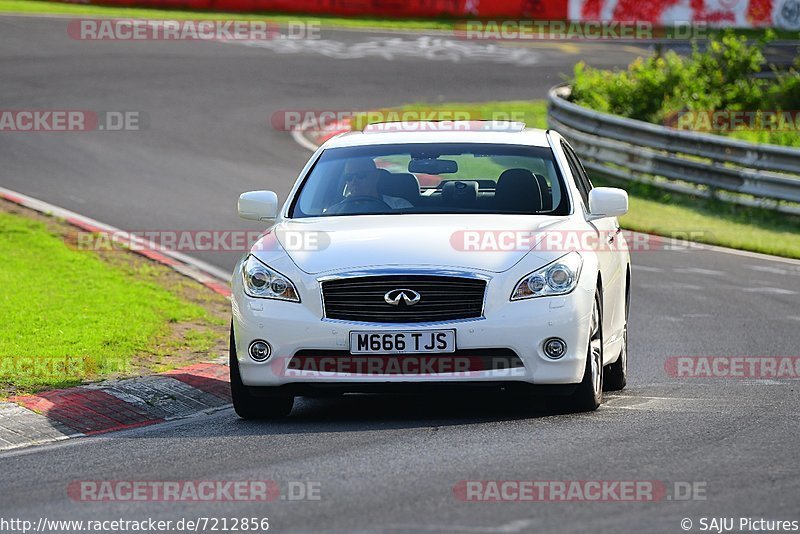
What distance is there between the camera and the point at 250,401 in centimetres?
860

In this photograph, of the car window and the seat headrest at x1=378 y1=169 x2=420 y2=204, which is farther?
the car window

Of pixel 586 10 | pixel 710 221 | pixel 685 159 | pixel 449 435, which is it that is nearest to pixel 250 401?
pixel 449 435

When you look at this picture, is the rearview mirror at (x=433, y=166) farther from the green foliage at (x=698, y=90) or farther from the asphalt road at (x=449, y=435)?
the green foliage at (x=698, y=90)

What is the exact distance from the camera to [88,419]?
28.9ft

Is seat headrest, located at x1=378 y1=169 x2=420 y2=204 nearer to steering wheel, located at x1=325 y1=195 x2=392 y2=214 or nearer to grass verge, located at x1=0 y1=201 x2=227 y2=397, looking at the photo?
steering wheel, located at x1=325 y1=195 x2=392 y2=214

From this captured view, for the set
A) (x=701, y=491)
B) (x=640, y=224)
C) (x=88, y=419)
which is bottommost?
(x=640, y=224)

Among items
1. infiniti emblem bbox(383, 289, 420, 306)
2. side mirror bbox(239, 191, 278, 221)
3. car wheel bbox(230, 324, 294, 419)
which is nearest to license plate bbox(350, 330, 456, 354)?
infiniti emblem bbox(383, 289, 420, 306)

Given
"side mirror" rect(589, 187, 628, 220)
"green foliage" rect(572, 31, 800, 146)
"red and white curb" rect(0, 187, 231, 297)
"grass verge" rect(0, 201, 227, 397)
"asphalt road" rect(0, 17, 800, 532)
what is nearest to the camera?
"asphalt road" rect(0, 17, 800, 532)

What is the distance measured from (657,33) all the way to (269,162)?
2145cm

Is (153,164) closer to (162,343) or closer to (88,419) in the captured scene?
(162,343)

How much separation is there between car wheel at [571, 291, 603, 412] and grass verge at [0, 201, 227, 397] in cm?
327

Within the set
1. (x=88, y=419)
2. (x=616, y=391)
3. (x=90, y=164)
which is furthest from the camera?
(x=90, y=164)

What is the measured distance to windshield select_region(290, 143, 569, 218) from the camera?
9.33 metres

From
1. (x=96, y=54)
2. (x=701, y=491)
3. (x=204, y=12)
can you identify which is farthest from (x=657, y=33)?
(x=701, y=491)
